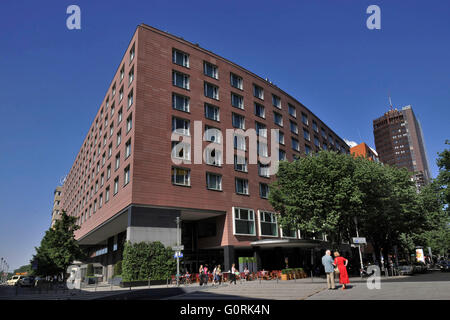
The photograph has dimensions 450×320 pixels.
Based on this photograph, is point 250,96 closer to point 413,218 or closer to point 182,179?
point 182,179

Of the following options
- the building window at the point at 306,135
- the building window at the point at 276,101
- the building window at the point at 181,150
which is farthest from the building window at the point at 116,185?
the building window at the point at 306,135

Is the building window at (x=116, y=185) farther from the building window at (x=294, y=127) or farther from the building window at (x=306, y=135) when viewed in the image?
the building window at (x=306, y=135)

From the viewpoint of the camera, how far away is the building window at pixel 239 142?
41784mm

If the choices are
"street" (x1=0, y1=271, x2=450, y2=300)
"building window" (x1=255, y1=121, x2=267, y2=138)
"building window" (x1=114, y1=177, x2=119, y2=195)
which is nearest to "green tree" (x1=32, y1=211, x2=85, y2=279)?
"building window" (x1=114, y1=177, x2=119, y2=195)

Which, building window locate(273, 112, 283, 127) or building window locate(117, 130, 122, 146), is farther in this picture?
building window locate(273, 112, 283, 127)

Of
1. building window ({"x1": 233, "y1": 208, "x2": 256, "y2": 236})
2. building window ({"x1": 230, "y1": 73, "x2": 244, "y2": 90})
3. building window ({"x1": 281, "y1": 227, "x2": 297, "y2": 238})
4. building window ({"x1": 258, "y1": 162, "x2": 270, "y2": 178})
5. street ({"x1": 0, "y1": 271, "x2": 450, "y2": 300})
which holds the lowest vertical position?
street ({"x1": 0, "y1": 271, "x2": 450, "y2": 300})

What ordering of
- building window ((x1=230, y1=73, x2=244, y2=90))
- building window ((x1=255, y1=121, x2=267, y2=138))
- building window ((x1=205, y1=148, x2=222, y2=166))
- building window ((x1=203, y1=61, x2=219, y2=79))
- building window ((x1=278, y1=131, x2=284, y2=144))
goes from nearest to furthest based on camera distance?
building window ((x1=205, y1=148, x2=222, y2=166)), building window ((x1=203, y1=61, x2=219, y2=79)), building window ((x1=230, y1=73, x2=244, y2=90)), building window ((x1=255, y1=121, x2=267, y2=138)), building window ((x1=278, y1=131, x2=284, y2=144))

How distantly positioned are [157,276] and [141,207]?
6.47 metres

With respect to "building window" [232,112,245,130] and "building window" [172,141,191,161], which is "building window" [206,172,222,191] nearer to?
"building window" [172,141,191,161]

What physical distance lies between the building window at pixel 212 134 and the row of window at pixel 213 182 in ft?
13.6

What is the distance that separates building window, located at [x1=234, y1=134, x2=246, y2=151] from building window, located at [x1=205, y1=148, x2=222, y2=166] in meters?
3.34

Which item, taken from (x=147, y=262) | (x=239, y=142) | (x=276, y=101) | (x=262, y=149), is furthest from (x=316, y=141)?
(x=147, y=262)

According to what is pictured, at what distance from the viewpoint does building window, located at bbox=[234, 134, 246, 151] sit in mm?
41784

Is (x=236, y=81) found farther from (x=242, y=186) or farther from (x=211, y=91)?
(x=242, y=186)
